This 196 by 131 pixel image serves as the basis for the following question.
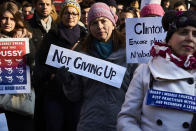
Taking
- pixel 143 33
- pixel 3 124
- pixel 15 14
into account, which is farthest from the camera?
pixel 15 14

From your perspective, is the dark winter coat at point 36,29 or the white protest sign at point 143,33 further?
the dark winter coat at point 36,29

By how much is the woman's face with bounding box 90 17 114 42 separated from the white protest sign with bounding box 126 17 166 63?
389mm

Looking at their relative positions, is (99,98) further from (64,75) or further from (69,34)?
(69,34)

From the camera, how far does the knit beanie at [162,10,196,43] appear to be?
266cm

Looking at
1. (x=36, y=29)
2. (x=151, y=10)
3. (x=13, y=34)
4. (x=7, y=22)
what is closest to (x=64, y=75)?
(x=13, y=34)

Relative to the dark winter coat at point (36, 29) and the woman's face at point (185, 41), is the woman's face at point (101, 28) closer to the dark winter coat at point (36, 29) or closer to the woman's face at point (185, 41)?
the woman's face at point (185, 41)

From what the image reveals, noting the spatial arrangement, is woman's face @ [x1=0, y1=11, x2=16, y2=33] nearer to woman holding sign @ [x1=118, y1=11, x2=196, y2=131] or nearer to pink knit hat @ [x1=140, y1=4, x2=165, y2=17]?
pink knit hat @ [x1=140, y1=4, x2=165, y2=17]

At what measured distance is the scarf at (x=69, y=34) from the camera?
4777 millimetres

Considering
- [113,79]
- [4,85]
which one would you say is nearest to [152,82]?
[113,79]

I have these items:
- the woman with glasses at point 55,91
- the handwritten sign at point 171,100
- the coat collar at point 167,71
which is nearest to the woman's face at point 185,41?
the coat collar at point 167,71

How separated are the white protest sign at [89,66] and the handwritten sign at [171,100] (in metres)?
1.21

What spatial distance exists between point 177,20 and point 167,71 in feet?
1.14

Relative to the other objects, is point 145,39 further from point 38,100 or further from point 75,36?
point 38,100

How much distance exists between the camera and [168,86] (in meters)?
2.63
